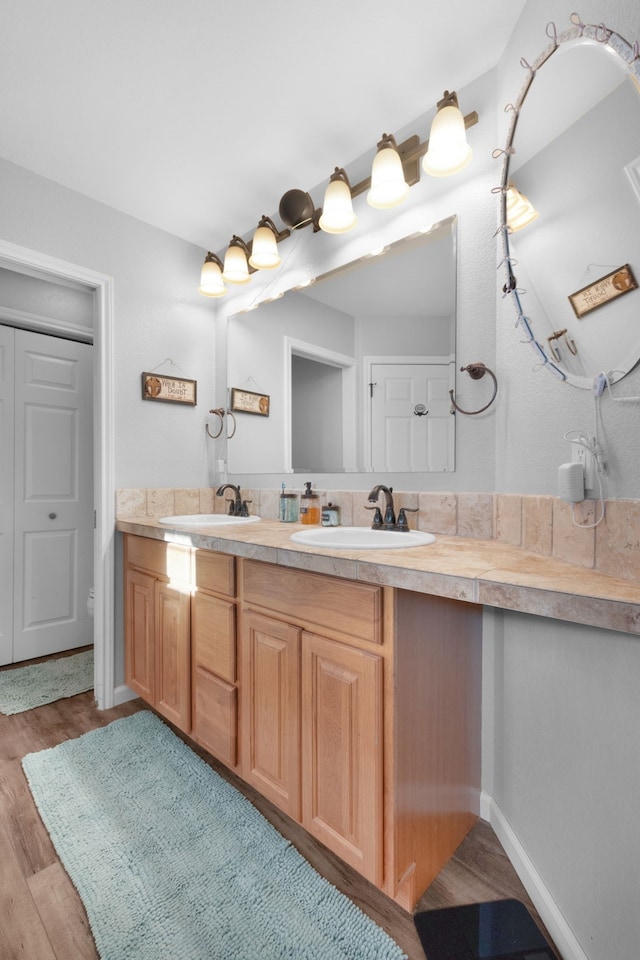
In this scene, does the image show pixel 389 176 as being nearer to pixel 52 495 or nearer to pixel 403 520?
pixel 403 520

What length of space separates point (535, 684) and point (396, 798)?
1.48 ft

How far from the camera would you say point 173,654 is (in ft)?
5.62

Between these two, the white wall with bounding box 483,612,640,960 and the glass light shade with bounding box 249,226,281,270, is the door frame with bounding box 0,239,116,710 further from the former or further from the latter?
the white wall with bounding box 483,612,640,960

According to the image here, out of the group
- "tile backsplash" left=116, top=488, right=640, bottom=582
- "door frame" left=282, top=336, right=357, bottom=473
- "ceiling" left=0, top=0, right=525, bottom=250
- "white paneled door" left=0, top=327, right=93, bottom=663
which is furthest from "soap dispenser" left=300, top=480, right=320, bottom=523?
"white paneled door" left=0, top=327, right=93, bottom=663

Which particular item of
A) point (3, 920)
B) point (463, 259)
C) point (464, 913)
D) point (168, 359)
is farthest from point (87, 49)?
point (464, 913)

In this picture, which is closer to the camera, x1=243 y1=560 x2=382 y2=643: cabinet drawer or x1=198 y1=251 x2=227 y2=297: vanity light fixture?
x1=243 y1=560 x2=382 y2=643: cabinet drawer

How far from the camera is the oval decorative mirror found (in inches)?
32.7

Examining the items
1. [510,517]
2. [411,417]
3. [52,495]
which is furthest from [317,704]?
[52,495]

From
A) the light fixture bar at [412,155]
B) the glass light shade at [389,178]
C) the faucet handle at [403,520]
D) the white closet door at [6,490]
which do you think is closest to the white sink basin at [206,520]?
the faucet handle at [403,520]

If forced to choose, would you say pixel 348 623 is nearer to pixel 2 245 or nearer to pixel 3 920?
pixel 3 920

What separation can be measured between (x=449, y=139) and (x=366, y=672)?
1.54m

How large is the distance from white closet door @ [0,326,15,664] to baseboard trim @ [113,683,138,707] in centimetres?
94

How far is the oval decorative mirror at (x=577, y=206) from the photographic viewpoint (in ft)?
2.73

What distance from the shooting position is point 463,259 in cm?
145
